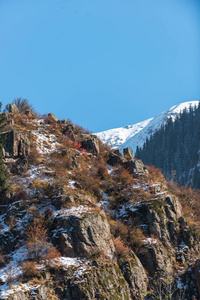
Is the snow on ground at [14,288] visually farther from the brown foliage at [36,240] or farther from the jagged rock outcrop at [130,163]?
the jagged rock outcrop at [130,163]

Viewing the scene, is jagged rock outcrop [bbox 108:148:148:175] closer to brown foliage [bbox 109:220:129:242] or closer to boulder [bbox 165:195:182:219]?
boulder [bbox 165:195:182:219]

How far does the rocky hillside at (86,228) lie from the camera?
17547 millimetres

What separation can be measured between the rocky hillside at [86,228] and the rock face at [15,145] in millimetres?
110

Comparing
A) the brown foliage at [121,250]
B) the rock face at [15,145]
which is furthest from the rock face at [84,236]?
the rock face at [15,145]

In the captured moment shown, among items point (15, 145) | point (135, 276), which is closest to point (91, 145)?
point (15, 145)

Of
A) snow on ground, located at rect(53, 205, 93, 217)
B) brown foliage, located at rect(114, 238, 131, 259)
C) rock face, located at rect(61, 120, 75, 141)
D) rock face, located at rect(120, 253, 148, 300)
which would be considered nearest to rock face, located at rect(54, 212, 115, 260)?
snow on ground, located at rect(53, 205, 93, 217)

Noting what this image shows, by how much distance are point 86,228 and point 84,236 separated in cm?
70

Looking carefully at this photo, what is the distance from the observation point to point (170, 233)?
2486 cm

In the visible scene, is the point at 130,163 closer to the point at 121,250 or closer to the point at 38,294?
the point at 121,250

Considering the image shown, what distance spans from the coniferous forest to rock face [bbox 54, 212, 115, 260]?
14051 cm

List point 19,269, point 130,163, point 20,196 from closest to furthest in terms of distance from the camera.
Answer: point 19,269
point 20,196
point 130,163

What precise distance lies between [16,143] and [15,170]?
3185 mm

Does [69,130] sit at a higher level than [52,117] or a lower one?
lower

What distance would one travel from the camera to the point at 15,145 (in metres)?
27.2
